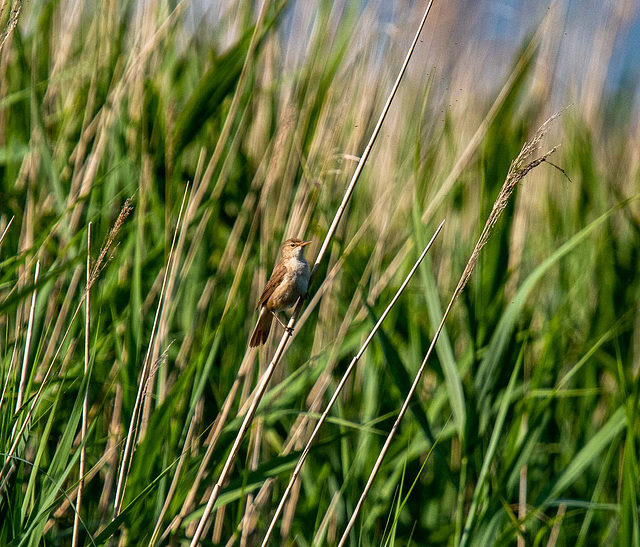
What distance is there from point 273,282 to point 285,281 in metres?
0.05

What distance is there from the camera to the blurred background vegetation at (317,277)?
→ 209 centimetres

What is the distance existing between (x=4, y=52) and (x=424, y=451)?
2.03m

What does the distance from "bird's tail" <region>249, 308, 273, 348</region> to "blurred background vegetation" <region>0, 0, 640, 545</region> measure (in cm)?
9

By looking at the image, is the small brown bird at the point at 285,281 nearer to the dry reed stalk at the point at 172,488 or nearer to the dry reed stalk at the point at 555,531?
the dry reed stalk at the point at 172,488

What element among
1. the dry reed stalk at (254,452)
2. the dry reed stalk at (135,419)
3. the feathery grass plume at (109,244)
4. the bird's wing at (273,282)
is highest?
the feathery grass plume at (109,244)

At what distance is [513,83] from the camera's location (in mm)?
2400

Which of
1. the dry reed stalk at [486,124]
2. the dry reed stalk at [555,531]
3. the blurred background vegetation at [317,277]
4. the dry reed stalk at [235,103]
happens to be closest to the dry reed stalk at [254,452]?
the blurred background vegetation at [317,277]

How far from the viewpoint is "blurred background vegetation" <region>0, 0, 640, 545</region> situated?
2088mm

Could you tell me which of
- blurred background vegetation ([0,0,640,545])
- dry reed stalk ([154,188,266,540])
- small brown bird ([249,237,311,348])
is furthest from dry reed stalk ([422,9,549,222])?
dry reed stalk ([154,188,266,540])

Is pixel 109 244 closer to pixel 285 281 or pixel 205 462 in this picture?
pixel 205 462

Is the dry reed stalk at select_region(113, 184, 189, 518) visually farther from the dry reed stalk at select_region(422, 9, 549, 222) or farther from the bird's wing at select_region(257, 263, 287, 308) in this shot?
the dry reed stalk at select_region(422, 9, 549, 222)

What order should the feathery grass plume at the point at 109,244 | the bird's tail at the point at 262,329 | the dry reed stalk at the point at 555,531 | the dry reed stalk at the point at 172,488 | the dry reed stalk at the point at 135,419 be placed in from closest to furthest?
the feathery grass plume at the point at 109,244
the dry reed stalk at the point at 135,419
the dry reed stalk at the point at 172,488
the bird's tail at the point at 262,329
the dry reed stalk at the point at 555,531

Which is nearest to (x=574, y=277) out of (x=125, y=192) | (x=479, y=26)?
(x=479, y=26)

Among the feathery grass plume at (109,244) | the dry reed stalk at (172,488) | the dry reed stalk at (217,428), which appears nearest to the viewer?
the feathery grass plume at (109,244)
